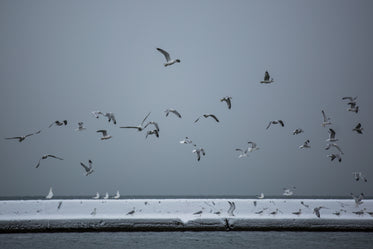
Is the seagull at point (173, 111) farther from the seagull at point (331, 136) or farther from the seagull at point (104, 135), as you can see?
the seagull at point (331, 136)

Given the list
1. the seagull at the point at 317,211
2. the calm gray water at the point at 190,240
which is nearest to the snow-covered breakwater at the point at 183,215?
the seagull at the point at 317,211

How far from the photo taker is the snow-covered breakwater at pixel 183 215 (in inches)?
332

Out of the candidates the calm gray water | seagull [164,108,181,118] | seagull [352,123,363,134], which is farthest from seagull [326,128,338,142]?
seagull [164,108,181,118]

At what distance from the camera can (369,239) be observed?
25.2 feet

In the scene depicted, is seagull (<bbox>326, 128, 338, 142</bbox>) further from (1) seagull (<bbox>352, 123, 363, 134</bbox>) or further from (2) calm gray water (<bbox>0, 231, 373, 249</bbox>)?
(2) calm gray water (<bbox>0, 231, 373, 249</bbox>)

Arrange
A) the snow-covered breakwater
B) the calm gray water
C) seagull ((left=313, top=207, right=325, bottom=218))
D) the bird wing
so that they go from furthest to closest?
seagull ((left=313, top=207, right=325, bottom=218))
the snow-covered breakwater
the calm gray water
the bird wing

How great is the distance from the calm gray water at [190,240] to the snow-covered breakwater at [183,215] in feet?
0.89

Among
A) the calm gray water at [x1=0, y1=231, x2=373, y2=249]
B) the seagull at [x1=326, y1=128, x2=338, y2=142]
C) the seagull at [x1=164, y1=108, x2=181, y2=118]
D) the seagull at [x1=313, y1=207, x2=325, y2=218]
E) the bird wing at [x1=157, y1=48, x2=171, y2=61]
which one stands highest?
the bird wing at [x1=157, y1=48, x2=171, y2=61]

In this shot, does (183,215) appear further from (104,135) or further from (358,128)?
(358,128)

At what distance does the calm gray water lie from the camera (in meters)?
6.96

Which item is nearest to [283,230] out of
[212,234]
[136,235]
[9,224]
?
[212,234]

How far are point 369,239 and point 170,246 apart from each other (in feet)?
15.1

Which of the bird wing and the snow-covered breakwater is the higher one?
the bird wing

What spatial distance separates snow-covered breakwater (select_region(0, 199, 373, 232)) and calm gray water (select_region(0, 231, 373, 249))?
0.27 meters
